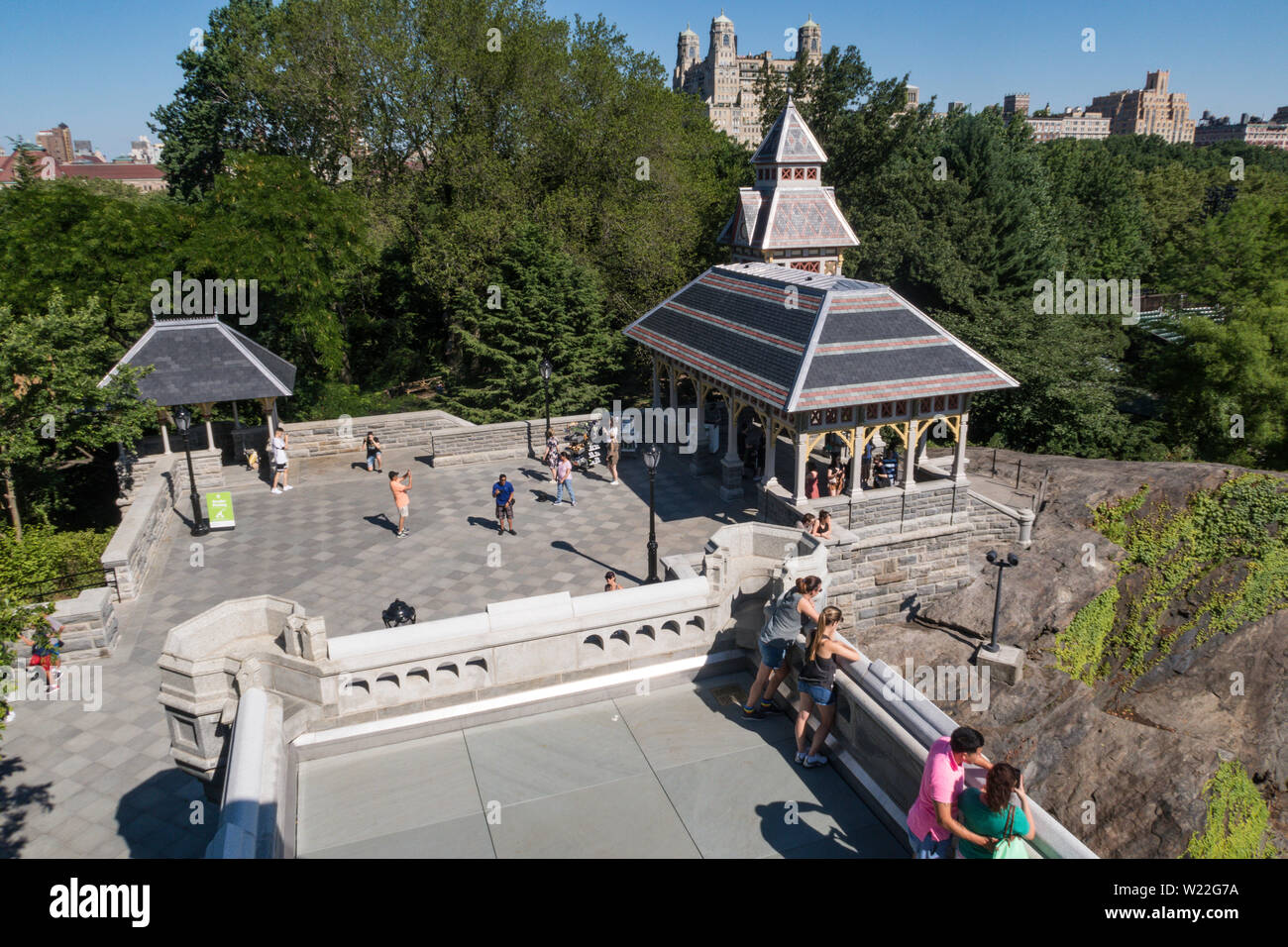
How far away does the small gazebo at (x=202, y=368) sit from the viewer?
21391 mm

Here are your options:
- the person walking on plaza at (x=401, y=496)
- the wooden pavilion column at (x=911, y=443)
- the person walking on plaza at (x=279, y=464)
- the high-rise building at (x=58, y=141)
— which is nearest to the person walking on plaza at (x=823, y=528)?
the wooden pavilion column at (x=911, y=443)

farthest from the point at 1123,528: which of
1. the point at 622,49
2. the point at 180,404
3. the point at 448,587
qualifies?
the point at 622,49

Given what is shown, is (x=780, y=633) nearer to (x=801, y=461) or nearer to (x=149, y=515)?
(x=801, y=461)

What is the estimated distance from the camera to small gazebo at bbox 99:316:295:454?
21.4 meters

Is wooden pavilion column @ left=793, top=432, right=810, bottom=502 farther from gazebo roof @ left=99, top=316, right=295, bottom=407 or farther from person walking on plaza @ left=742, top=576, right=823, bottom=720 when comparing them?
gazebo roof @ left=99, top=316, right=295, bottom=407

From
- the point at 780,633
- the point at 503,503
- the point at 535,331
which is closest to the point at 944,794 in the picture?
the point at 780,633

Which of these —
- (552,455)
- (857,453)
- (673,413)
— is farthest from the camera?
(673,413)

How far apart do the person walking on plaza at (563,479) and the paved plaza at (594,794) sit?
11.7m

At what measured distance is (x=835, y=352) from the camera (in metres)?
18.8

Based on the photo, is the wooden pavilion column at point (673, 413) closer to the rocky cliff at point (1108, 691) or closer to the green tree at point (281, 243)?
the rocky cliff at point (1108, 691)

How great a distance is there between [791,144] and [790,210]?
7.32ft

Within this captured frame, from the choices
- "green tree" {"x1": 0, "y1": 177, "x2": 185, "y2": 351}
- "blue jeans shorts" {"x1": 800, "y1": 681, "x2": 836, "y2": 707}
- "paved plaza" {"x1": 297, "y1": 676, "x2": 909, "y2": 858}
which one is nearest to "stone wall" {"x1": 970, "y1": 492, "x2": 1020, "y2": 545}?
"paved plaza" {"x1": 297, "y1": 676, "x2": 909, "y2": 858}
